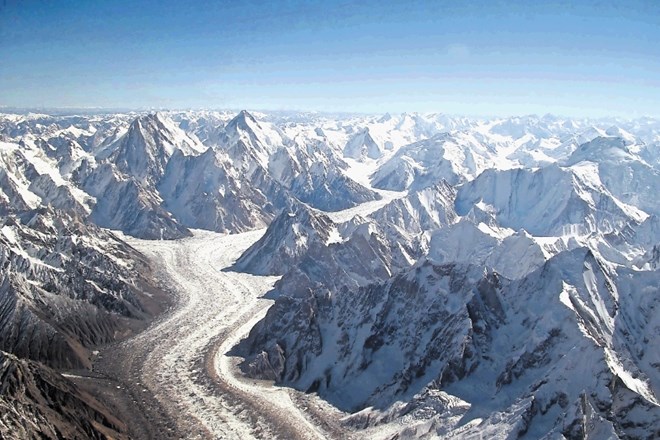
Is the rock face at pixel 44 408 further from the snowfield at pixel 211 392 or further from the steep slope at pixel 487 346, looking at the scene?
the steep slope at pixel 487 346

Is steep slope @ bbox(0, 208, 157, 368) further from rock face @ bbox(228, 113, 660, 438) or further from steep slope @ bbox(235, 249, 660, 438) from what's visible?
steep slope @ bbox(235, 249, 660, 438)

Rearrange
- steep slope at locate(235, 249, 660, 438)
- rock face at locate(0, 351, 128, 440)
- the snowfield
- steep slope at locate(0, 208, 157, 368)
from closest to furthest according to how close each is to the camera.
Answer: rock face at locate(0, 351, 128, 440), steep slope at locate(235, 249, 660, 438), the snowfield, steep slope at locate(0, 208, 157, 368)

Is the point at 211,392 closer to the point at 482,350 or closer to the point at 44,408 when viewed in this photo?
the point at 44,408

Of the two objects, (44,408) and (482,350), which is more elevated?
(482,350)

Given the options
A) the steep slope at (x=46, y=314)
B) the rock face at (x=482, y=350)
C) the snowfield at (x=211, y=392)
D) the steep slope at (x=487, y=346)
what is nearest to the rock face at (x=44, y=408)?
the snowfield at (x=211, y=392)

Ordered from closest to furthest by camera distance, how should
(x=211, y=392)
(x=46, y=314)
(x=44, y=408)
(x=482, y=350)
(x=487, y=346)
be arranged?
(x=44, y=408)
(x=482, y=350)
(x=487, y=346)
(x=211, y=392)
(x=46, y=314)

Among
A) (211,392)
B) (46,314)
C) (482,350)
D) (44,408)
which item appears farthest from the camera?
(46,314)

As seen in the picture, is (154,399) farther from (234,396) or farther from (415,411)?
(415,411)

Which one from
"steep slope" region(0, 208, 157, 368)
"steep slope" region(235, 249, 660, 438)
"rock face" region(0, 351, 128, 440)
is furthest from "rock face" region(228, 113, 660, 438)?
"rock face" region(0, 351, 128, 440)

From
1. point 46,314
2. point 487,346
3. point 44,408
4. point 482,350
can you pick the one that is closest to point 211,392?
point 44,408
